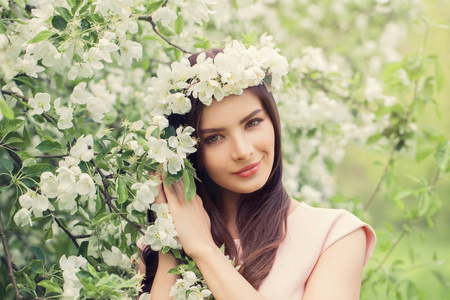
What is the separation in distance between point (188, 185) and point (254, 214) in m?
0.39

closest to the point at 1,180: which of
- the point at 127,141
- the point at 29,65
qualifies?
the point at 29,65

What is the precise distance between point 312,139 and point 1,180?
1.91 m

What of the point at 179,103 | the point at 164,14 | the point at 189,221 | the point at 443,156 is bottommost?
the point at 443,156

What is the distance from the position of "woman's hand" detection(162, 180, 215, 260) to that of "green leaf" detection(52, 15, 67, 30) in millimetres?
566

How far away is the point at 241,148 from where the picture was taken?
5.46ft

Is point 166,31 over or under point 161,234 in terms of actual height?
over

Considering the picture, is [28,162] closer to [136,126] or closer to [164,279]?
[136,126]

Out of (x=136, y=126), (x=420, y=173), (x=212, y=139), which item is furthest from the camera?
(x=420, y=173)

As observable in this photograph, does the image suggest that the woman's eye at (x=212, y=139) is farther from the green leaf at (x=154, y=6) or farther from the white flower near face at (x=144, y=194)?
the green leaf at (x=154, y=6)

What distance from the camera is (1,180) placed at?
105 inches

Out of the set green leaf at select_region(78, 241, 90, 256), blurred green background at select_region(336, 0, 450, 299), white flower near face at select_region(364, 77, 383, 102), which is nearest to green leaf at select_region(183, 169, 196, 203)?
green leaf at select_region(78, 241, 90, 256)

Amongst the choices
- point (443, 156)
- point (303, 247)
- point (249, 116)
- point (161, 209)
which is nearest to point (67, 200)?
point (161, 209)

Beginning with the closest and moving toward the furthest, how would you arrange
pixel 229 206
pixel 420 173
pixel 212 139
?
pixel 212 139, pixel 229 206, pixel 420 173

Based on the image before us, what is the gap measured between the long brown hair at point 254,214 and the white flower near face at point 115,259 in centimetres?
10
